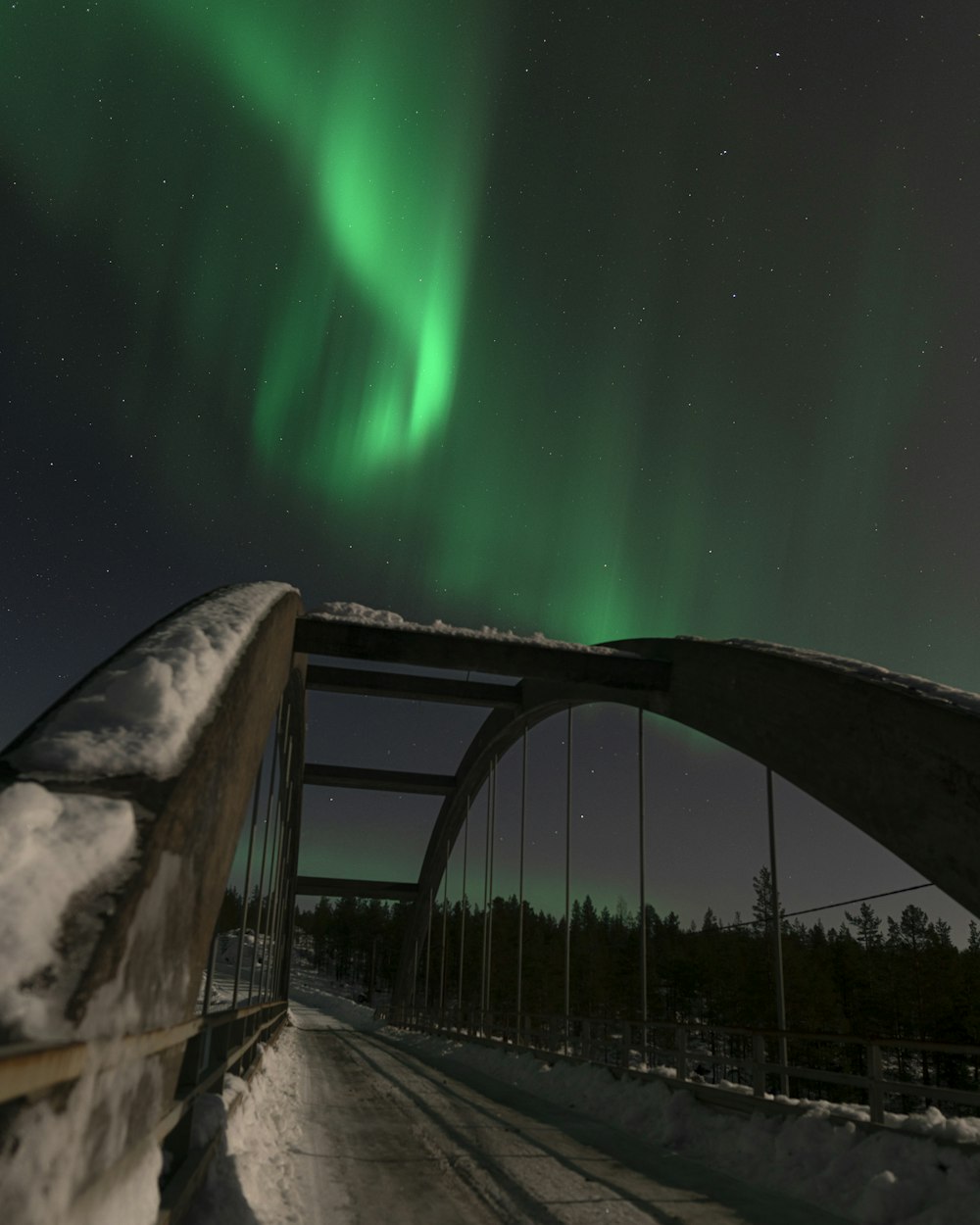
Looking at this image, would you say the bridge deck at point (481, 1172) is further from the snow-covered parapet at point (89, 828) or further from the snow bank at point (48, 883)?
the snow bank at point (48, 883)

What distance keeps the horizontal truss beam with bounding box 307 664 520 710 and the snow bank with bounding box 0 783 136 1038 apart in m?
14.5

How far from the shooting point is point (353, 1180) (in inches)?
267

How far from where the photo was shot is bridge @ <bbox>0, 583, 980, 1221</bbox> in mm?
3078

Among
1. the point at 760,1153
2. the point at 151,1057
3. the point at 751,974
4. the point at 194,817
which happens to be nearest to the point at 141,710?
the point at 194,817

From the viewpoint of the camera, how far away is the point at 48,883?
11.3 ft

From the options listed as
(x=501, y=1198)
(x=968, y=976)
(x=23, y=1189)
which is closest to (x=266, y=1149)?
(x=501, y=1198)

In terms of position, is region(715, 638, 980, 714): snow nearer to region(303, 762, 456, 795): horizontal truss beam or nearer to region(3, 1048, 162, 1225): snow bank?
region(3, 1048, 162, 1225): snow bank

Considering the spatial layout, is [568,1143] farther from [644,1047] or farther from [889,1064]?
[889,1064]

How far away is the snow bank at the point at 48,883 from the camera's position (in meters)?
3.09

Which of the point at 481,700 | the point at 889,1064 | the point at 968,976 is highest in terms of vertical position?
the point at 481,700

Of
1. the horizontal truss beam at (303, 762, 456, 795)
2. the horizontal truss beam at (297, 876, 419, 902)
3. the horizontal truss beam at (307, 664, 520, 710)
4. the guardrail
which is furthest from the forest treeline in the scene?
the guardrail

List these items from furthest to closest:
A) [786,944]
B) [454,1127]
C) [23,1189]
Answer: [786,944] → [454,1127] → [23,1189]

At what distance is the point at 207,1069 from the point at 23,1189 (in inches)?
162

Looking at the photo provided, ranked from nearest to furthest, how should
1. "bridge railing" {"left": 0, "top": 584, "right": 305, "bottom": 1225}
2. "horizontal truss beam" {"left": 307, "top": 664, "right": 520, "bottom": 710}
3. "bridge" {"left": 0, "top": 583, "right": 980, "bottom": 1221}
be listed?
"bridge railing" {"left": 0, "top": 584, "right": 305, "bottom": 1225}, "bridge" {"left": 0, "top": 583, "right": 980, "bottom": 1221}, "horizontal truss beam" {"left": 307, "top": 664, "right": 520, "bottom": 710}
